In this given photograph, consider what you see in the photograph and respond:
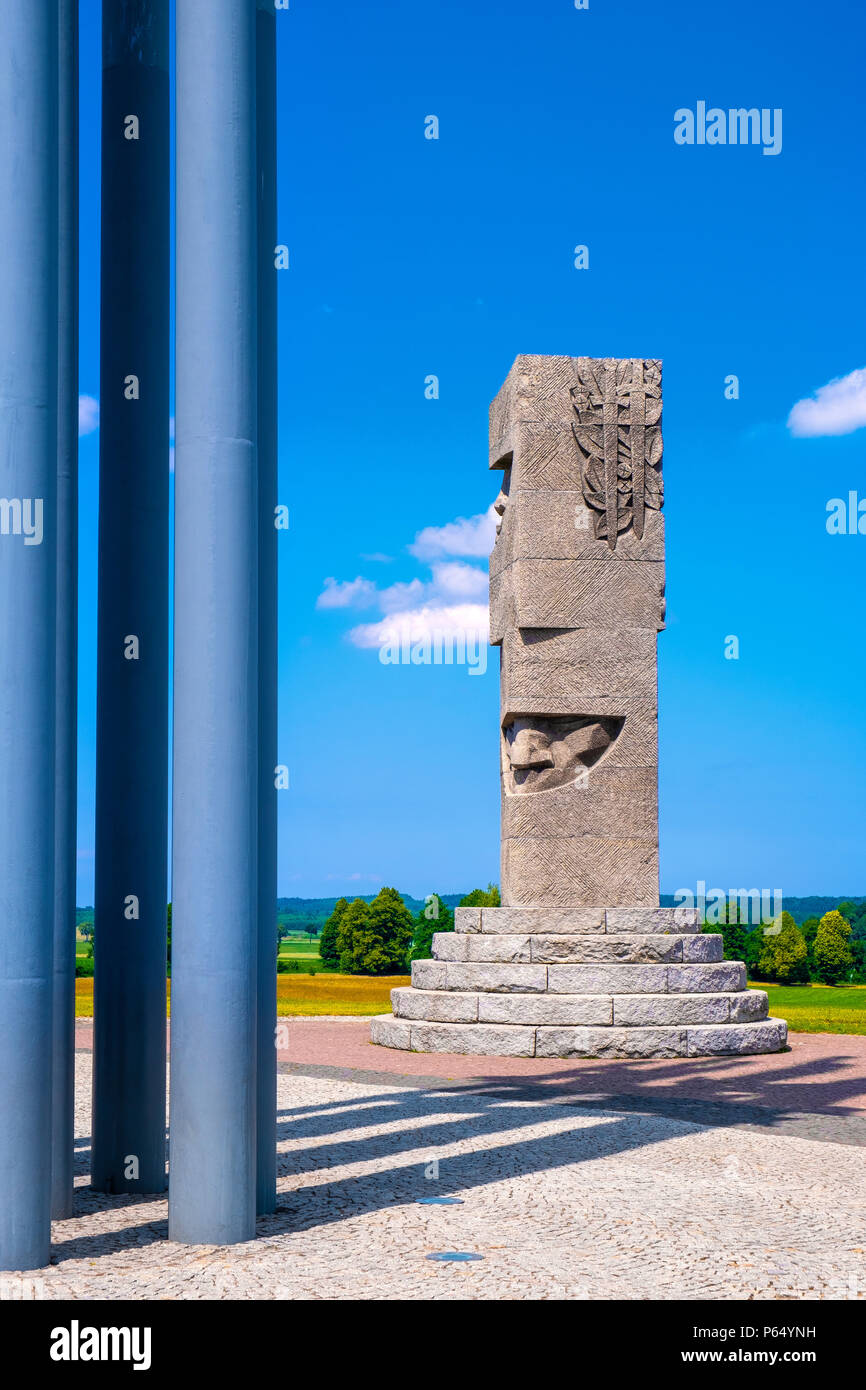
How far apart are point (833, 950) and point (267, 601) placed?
3122 centimetres

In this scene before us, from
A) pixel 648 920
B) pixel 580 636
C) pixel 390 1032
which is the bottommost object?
pixel 390 1032

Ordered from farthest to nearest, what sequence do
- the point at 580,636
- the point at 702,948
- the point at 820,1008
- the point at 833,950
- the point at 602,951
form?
1. the point at 833,950
2. the point at 820,1008
3. the point at 580,636
4. the point at 702,948
5. the point at 602,951

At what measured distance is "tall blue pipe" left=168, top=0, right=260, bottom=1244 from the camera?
634 cm

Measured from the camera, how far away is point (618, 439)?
16.8 m

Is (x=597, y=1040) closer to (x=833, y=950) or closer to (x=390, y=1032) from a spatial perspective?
(x=390, y=1032)

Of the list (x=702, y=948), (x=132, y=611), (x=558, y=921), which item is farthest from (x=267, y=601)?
(x=702, y=948)

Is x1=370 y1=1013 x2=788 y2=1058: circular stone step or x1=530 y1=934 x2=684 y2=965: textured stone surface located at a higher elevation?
x1=530 y1=934 x2=684 y2=965: textured stone surface

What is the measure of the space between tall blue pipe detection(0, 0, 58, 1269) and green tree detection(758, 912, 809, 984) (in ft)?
98.7

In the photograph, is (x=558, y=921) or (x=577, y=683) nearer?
(x=558, y=921)

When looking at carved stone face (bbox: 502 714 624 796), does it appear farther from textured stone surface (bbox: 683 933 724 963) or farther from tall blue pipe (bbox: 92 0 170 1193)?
tall blue pipe (bbox: 92 0 170 1193)

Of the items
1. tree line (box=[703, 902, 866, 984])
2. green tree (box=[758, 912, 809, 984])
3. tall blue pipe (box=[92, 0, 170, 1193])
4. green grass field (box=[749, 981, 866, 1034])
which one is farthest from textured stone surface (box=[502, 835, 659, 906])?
green tree (box=[758, 912, 809, 984])

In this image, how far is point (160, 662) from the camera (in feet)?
26.3

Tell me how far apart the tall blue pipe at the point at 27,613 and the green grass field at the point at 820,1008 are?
553 inches

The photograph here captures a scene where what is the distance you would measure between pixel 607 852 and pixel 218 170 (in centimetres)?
1117
